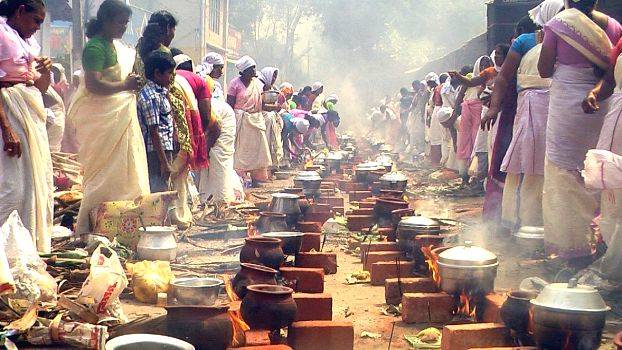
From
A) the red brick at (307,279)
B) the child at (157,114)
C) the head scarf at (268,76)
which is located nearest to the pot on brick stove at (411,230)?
the red brick at (307,279)

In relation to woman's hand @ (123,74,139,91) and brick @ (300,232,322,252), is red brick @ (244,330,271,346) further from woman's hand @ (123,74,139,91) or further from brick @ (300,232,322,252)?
woman's hand @ (123,74,139,91)

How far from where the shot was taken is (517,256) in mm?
6621

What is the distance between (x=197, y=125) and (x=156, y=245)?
2.23 meters

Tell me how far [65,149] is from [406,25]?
179ft

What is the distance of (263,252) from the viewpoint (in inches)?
195

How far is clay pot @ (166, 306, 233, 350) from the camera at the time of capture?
355 centimetres

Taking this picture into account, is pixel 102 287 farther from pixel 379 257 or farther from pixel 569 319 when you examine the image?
pixel 379 257

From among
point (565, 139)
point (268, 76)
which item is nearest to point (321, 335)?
point (565, 139)

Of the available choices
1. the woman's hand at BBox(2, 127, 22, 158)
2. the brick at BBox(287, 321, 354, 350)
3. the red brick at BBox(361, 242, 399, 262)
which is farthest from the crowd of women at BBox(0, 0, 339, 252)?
Result: the brick at BBox(287, 321, 354, 350)

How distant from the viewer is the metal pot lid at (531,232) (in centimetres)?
668

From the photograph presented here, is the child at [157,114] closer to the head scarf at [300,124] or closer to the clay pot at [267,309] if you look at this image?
the clay pot at [267,309]

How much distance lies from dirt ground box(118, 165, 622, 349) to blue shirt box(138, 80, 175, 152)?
3.28ft

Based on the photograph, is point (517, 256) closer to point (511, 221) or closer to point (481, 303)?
point (511, 221)

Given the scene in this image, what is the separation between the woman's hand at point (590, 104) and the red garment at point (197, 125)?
3.72 m
